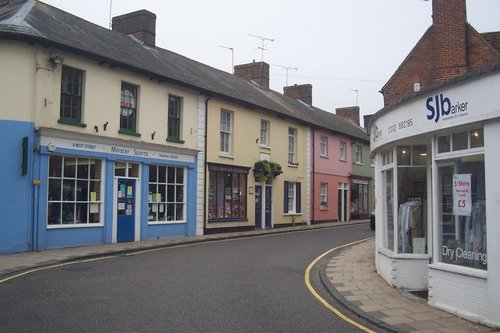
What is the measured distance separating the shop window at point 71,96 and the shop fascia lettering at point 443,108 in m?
11.3

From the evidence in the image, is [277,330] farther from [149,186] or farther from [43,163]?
[149,186]

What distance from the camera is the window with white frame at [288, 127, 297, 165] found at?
94.5ft

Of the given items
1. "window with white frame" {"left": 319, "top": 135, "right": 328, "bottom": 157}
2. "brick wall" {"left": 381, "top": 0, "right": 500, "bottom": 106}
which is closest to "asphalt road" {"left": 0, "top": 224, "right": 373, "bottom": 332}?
"brick wall" {"left": 381, "top": 0, "right": 500, "bottom": 106}

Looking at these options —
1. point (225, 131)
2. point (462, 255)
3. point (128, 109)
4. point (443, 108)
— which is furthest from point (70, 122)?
point (462, 255)

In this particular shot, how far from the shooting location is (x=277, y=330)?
6793mm

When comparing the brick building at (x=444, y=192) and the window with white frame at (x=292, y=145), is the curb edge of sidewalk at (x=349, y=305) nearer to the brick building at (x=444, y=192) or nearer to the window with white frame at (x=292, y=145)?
the brick building at (x=444, y=192)

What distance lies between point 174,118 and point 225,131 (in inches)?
140

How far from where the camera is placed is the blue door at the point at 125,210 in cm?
1736

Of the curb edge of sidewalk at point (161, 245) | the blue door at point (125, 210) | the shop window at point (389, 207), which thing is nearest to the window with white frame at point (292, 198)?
the curb edge of sidewalk at point (161, 245)

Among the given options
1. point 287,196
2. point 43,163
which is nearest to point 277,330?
point 43,163

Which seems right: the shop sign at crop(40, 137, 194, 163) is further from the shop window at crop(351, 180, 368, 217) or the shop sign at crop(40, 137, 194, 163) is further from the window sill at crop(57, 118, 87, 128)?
the shop window at crop(351, 180, 368, 217)

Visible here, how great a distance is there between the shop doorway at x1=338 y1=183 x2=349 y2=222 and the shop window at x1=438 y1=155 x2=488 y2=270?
→ 25.8 metres

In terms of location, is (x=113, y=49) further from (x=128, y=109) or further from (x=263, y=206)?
(x=263, y=206)

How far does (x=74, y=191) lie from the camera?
16.0 metres
